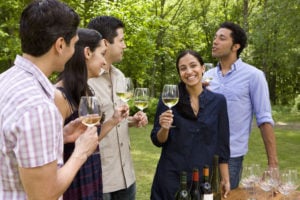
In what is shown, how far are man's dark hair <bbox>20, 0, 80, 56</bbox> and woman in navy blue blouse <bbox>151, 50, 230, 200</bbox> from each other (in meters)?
1.46

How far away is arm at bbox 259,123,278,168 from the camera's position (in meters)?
3.91

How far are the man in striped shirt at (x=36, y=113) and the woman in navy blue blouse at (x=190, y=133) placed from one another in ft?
4.60

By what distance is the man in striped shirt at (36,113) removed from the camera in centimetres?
157

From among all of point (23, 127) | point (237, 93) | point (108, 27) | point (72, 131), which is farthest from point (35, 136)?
point (237, 93)

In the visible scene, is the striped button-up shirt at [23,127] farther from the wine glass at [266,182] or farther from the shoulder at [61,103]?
the wine glass at [266,182]

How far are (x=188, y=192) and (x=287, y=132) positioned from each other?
13.0 meters

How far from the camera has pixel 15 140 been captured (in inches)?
62.9

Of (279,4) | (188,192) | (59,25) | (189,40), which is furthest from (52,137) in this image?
(189,40)

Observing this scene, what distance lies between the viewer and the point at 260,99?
3.96 metres

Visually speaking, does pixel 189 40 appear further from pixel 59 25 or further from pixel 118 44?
pixel 59 25

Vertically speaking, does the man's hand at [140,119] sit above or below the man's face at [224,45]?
below

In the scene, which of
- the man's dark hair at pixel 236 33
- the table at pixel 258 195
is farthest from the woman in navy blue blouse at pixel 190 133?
the man's dark hair at pixel 236 33

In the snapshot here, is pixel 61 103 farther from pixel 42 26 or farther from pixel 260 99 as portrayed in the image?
pixel 260 99

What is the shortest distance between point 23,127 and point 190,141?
1853 mm
